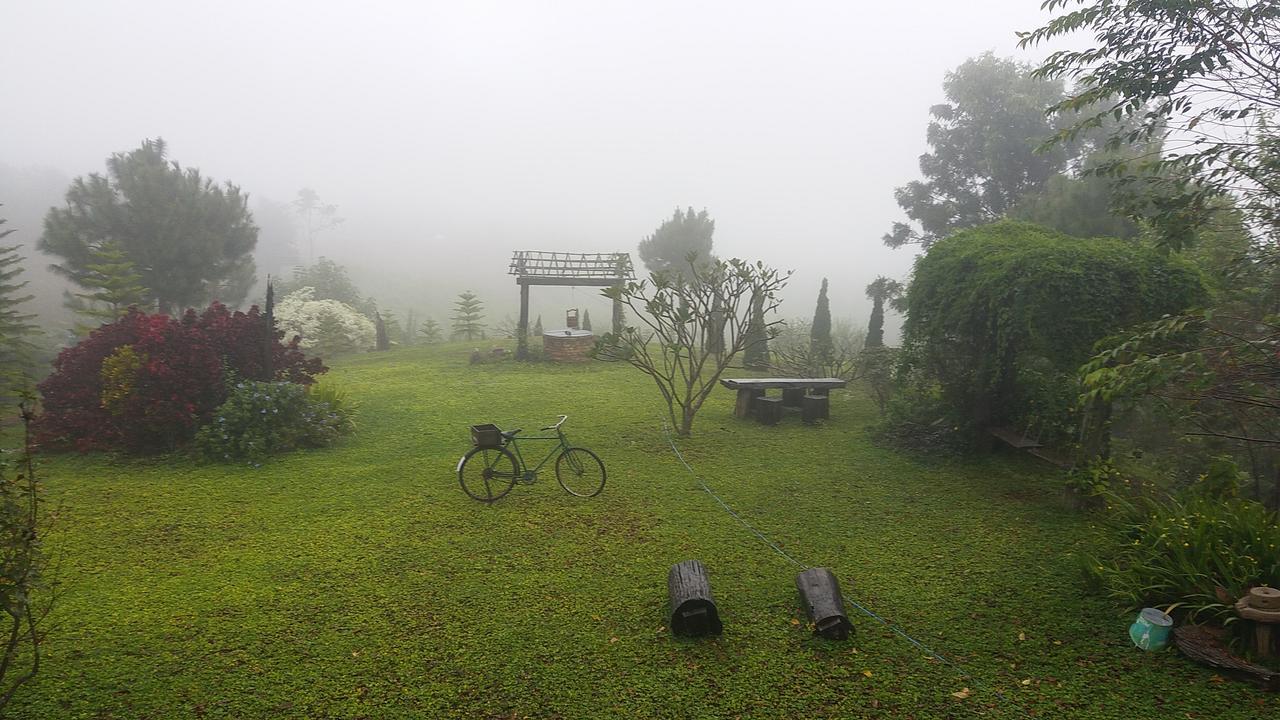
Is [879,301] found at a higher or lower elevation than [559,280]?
lower

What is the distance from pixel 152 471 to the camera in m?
8.62

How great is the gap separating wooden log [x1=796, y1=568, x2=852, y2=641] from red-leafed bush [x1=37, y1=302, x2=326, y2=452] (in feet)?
30.1

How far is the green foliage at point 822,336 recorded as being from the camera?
59.4 ft

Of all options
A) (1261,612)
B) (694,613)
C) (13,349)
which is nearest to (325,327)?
(13,349)

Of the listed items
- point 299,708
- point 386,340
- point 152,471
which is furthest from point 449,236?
point 299,708

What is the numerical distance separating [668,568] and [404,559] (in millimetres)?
2603

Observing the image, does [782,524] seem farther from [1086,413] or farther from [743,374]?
[743,374]

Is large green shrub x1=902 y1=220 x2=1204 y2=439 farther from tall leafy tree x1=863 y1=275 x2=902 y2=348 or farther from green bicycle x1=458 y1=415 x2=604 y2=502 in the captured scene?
tall leafy tree x1=863 y1=275 x2=902 y2=348

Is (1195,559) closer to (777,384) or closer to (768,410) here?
(768,410)

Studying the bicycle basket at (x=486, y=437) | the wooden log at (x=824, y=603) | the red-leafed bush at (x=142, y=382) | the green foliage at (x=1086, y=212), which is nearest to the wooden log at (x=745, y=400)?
the bicycle basket at (x=486, y=437)

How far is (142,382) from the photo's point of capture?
370 inches

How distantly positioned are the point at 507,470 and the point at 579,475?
1.00 metres

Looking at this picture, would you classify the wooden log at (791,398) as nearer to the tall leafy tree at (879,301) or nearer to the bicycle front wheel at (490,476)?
the bicycle front wheel at (490,476)

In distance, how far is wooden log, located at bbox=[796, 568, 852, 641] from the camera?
4.80 meters
